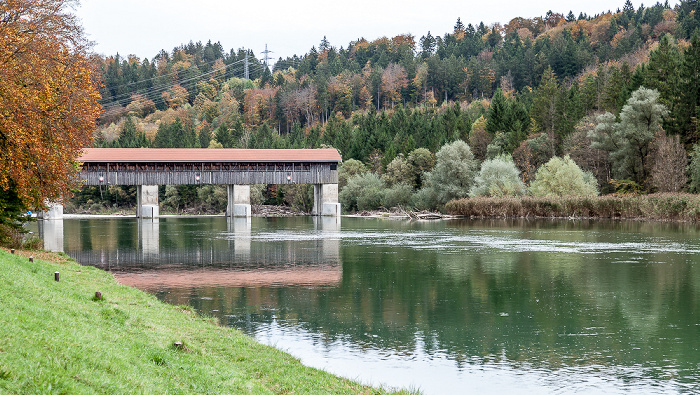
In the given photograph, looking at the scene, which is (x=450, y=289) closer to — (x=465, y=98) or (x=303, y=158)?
(x=303, y=158)

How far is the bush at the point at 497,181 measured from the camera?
63.6m

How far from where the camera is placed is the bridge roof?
219 feet

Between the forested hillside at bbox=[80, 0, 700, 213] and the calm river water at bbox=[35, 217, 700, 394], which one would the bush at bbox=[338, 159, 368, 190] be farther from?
the calm river water at bbox=[35, 217, 700, 394]

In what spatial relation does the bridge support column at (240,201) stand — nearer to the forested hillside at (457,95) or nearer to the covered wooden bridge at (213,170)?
the covered wooden bridge at (213,170)

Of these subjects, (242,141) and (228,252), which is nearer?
(228,252)

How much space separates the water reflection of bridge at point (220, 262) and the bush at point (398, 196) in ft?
127

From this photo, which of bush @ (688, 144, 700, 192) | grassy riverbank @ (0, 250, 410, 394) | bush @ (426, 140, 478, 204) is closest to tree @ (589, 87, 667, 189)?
bush @ (688, 144, 700, 192)

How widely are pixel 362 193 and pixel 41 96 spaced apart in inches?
2500

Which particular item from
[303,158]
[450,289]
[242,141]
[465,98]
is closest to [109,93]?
[242,141]

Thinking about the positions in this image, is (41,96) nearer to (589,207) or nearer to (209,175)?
(589,207)

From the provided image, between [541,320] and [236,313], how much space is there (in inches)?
267

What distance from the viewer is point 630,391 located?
33.5 feet

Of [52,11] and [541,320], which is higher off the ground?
[52,11]

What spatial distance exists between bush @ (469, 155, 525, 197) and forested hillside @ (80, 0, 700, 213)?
8.05 m
